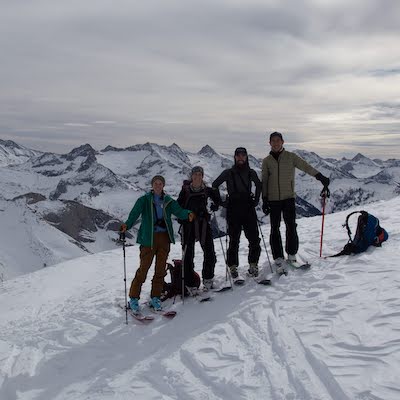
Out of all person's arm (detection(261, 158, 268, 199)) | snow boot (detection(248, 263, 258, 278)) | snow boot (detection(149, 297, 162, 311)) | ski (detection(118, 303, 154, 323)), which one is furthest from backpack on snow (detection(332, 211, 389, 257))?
ski (detection(118, 303, 154, 323))

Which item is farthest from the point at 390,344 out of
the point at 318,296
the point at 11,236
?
the point at 11,236

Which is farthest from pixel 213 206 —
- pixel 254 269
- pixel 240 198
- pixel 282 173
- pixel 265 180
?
pixel 254 269

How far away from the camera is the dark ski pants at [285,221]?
1084cm

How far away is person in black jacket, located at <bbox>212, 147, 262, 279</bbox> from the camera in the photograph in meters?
10.4

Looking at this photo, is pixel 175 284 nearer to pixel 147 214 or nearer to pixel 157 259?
pixel 157 259

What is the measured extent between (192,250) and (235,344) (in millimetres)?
3378

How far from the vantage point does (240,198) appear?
1038cm

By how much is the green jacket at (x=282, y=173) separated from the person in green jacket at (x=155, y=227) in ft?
8.19

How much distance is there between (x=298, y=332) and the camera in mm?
7609

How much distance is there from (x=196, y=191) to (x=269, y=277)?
3115mm

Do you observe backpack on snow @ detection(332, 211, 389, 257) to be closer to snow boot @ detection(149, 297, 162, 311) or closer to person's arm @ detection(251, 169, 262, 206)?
person's arm @ detection(251, 169, 262, 206)

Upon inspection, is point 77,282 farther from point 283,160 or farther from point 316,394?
point 316,394

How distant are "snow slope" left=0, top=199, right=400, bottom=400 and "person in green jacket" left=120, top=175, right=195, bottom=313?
90 centimetres

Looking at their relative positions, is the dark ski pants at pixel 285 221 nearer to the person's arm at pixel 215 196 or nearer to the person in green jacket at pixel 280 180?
the person in green jacket at pixel 280 180
